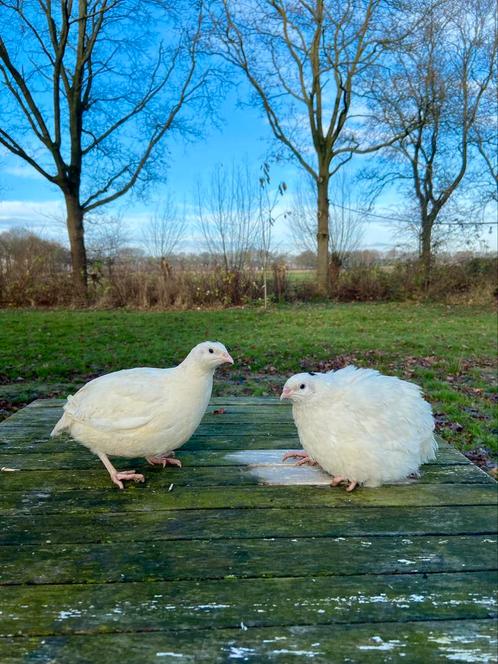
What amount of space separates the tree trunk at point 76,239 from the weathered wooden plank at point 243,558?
55.5ft

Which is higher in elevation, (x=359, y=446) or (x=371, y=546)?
(x=359, y=446)

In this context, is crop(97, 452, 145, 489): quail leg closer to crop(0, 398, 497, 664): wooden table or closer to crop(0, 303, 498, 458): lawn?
crop(0, 398, 497, 664): wooden table

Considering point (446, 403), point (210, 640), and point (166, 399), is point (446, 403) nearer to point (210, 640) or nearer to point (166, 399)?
point (166, 399)

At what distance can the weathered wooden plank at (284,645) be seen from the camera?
1186 mm

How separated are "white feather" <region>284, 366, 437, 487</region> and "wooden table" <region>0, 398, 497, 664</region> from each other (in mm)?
100

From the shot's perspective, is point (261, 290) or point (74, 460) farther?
point (261, 290)

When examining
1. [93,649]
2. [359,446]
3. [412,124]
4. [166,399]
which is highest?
[412,124]

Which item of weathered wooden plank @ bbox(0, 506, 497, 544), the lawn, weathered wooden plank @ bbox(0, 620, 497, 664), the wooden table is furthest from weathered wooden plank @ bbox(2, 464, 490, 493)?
the lawn

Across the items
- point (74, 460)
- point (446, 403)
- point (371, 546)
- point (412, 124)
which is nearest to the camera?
point (371, 546)

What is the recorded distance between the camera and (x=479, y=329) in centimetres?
1195

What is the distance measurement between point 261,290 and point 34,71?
10.9 m

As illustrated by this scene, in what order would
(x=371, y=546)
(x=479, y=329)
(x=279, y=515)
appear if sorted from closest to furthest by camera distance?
(x=371, y=546) < (x=279, y=515) < (x=479, y=329)

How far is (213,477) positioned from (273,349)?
22.7 ft

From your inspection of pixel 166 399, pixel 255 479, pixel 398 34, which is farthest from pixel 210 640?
pixel 398 34
